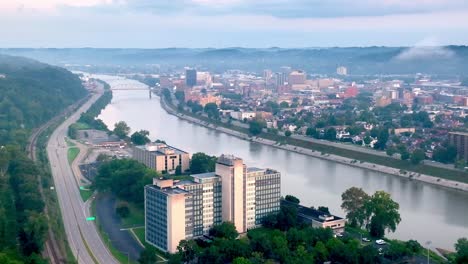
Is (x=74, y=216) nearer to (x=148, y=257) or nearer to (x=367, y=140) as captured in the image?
(x=148, y=257)

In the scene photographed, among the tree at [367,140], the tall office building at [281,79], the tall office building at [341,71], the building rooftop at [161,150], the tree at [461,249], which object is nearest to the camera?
the tree at [461,249]

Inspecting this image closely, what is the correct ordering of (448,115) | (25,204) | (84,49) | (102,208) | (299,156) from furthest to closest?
(84,49) < (448,115) < (299,156) < (102,208) < (25,204)

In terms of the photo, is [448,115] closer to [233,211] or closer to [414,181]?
[414,181]

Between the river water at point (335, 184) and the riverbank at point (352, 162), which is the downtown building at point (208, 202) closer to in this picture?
the river water at point (335, 184)

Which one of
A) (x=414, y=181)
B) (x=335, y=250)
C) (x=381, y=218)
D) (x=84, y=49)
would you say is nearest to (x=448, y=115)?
(x=414, y=181)

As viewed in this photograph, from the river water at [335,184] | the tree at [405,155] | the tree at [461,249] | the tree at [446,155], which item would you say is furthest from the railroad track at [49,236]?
the tree at [446,155]

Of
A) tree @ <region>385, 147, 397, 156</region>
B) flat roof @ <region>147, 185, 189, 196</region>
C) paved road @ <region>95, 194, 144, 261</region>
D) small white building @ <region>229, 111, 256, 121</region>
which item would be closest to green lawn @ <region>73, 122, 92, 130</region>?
small white building @ <region>229, 111, 256, 121</region>
